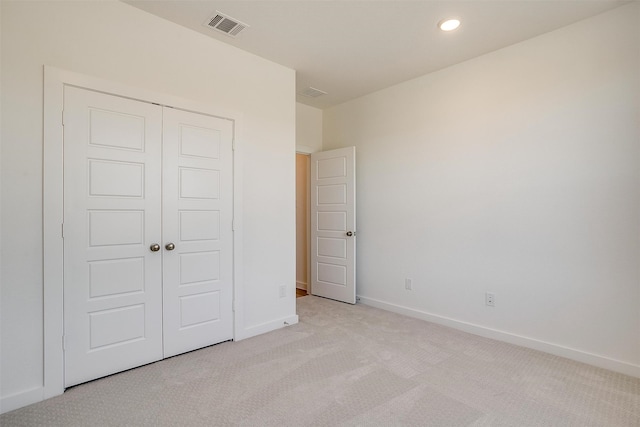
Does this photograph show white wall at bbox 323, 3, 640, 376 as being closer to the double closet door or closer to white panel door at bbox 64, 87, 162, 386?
the double closet door

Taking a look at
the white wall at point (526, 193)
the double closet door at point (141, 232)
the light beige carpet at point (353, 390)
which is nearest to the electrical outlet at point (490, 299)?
the white wall at point (526, 193)

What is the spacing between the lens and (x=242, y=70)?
3.11m

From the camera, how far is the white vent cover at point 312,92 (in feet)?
13.4

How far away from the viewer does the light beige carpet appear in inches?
74.7

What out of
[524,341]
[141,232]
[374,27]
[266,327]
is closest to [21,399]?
[141,232]

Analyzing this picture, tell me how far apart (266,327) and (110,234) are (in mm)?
1686

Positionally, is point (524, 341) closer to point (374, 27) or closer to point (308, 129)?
point (374, 27)

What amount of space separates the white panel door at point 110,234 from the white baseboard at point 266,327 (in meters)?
0.75

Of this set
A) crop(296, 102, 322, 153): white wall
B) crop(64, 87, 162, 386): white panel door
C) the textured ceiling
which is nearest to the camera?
crop(64, 87, 162, 386): white panel door

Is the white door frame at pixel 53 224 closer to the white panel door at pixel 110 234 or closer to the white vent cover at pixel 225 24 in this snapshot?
the white panel door at pixel 110 234

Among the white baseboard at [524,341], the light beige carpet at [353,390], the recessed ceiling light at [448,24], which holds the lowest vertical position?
the light beige carpet at [353,390]

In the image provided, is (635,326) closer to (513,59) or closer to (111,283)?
(513,59)

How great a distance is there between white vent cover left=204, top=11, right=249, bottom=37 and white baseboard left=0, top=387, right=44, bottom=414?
9.51 feet

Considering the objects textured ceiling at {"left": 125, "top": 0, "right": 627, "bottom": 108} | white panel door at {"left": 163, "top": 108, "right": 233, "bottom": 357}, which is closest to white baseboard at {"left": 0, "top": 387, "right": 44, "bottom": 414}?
white panel door at {"left": 163, "top": 108, "right": 233, "bottom": 357}
